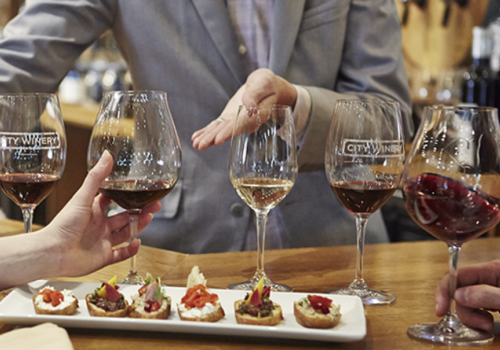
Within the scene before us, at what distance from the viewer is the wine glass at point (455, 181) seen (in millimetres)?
650

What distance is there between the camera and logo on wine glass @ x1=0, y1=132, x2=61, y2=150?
89 centimetres

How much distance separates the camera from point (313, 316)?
649mm

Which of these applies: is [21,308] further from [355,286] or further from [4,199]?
[4,199]

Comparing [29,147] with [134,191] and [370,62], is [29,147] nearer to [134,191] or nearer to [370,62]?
[134,191]

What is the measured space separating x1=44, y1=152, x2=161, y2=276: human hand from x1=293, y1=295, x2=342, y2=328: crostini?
0.31 meters

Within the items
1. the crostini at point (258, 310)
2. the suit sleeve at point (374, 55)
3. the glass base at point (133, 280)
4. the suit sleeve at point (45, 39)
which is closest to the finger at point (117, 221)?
the glass base at point (133, 280)

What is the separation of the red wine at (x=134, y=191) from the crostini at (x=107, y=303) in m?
0.19

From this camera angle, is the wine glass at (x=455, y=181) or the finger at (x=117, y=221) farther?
the finger at (x=117, y=221)

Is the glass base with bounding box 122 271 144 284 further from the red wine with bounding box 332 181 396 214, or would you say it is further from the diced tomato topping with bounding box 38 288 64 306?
the red wine with bounding box 332 181 396 214

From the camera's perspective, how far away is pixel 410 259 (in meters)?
1.07

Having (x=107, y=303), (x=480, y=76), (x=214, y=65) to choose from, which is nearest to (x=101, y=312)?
(x=107, y=303)

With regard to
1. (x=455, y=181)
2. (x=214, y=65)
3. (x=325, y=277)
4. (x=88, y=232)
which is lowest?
(x=325, y=277)

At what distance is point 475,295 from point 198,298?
36 centimetres

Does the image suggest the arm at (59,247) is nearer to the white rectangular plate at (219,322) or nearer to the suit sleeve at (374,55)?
the white rectangular plate at (219,322)
